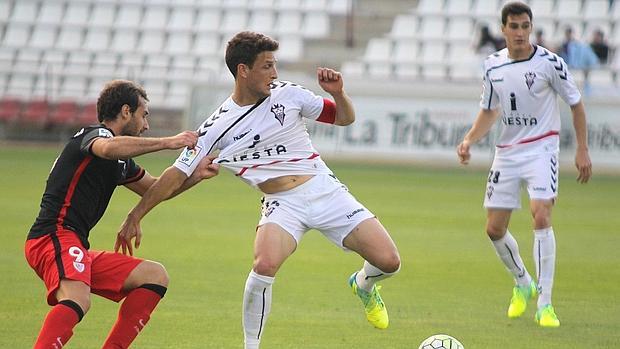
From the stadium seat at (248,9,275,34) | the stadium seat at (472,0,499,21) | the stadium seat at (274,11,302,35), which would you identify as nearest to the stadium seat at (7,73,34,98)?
the stadium seat at (248,9,275,34)

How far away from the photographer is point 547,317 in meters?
8.86

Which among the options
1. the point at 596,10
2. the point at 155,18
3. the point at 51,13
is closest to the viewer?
the point at 596,10

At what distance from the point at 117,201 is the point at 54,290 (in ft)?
36.3

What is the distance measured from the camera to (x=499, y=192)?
31.1 feet

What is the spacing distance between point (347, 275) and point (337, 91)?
4.17 metres

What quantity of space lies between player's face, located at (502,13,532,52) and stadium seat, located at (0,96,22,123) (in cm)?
2004

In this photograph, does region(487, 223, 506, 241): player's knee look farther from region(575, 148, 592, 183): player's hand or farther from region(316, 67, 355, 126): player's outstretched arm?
region(316, 67, 355, 126): player's outstretched arm

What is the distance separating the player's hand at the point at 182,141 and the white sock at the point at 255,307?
1086 millimetres

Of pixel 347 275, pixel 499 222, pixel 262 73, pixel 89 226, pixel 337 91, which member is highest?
pixel 262 73

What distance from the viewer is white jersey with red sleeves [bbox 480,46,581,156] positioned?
9.29 metres

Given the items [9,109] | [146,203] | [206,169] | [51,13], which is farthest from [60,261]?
[51,13]

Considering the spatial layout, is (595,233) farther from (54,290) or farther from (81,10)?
(81,10)

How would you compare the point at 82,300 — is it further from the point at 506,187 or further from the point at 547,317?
the point at 506,187

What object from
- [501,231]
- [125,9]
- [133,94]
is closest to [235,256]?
[501,231]
